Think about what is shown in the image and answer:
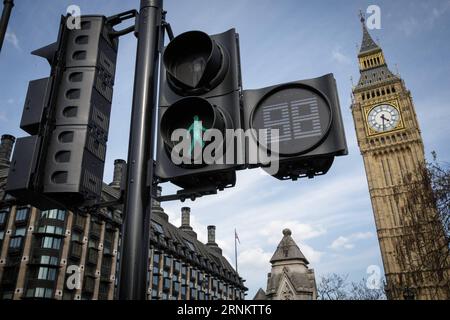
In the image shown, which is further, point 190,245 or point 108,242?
point 190,245

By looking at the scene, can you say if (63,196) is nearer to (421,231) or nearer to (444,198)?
(444,198)

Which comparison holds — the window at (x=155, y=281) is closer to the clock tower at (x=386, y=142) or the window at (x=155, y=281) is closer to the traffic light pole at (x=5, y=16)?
the clock tower at (x=386, y=142)

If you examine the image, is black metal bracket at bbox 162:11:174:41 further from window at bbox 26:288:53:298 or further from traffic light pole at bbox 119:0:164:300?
window at bbox 26:288:53:298

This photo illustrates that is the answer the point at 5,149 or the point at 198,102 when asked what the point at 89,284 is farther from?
the point at 198,102

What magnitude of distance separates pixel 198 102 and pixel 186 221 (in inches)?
3505

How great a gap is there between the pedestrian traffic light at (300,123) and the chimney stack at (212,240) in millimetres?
95749

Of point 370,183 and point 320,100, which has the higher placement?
point 370,183

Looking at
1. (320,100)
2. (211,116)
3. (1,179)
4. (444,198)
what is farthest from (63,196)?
(1,179)

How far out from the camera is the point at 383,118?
7188 centimetres

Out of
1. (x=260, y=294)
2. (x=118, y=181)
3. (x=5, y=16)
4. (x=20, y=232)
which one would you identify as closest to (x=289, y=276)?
(x=260, y=294)

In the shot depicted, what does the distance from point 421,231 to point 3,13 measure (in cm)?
2395

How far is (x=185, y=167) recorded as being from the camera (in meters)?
3.13

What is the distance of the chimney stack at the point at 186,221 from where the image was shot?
8856 cm

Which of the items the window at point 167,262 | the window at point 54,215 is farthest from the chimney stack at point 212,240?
the window at point 54,215
